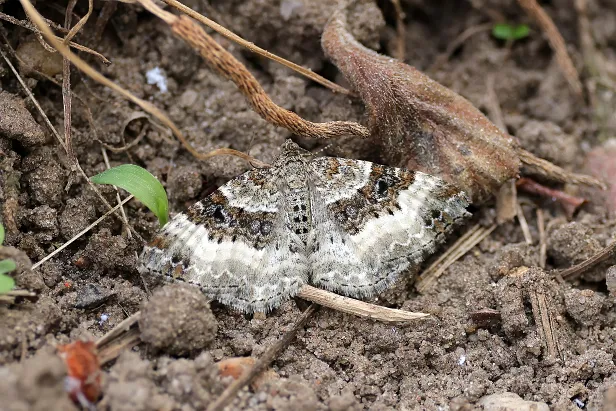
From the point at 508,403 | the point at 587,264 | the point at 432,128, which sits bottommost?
the point at 508,403

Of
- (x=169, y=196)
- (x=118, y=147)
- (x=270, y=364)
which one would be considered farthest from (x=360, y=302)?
(x=118, y=147)

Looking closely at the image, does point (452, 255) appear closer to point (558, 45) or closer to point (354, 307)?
point (354, 307)

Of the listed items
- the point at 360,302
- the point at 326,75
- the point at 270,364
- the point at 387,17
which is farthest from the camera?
the point at 387,17

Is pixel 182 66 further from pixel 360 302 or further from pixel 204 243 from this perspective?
pixel 360 302

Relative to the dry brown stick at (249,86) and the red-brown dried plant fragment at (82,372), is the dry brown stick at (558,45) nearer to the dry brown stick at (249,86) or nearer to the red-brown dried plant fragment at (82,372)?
the dry brown stick at (249,86)

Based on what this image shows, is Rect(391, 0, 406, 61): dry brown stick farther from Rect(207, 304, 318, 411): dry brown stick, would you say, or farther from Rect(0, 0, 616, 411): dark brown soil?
Rect(207, 304, 318, 411): dry brown stick

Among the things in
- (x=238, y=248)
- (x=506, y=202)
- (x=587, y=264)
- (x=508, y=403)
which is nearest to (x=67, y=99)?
(x=238, y=248)

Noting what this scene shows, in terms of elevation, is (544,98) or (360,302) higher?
(544,98)
